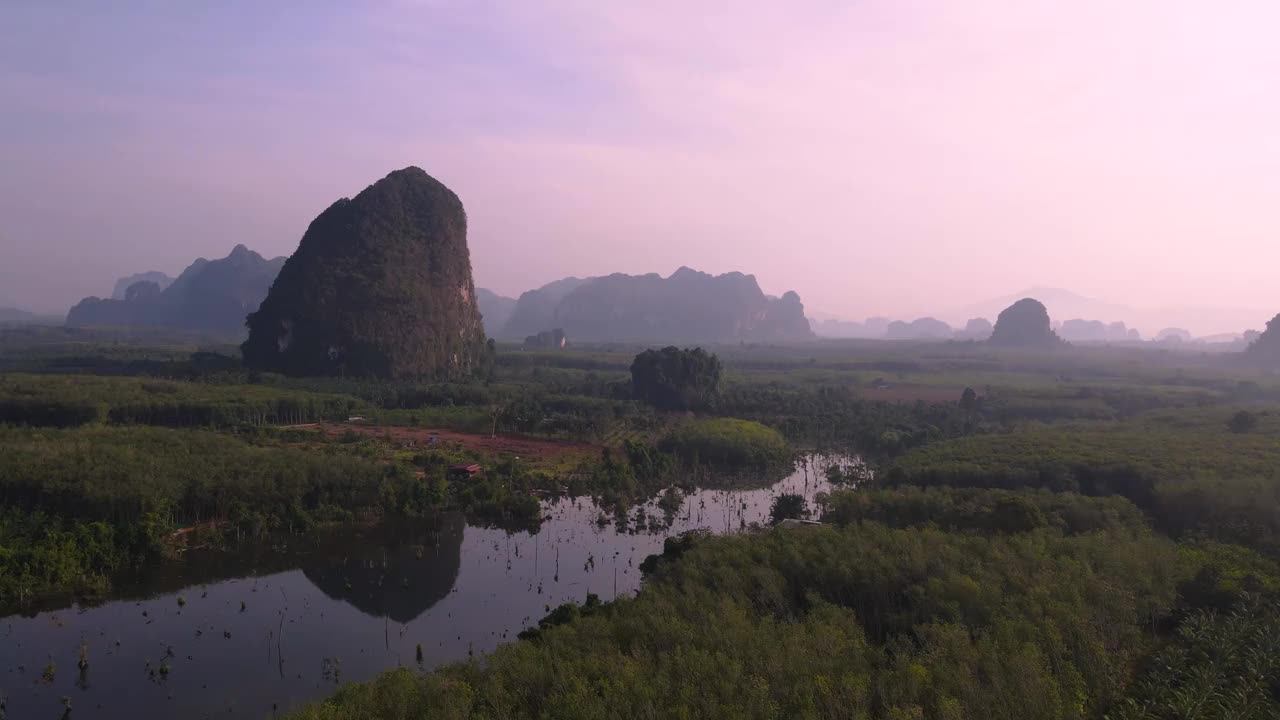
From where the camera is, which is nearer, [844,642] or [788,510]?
[844,642]

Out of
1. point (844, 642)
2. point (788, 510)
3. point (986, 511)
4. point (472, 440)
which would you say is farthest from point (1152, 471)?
point (472, 440)

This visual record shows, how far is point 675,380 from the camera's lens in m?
52.7

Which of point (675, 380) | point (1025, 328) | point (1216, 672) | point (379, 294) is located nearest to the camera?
point (1216, 672)

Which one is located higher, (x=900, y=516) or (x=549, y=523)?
(x=900, y=516)

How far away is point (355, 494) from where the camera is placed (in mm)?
26156

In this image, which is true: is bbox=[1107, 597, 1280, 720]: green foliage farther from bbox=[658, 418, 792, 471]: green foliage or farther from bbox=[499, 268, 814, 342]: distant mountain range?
bbox=[499, 268, 814, 342]: distant mountain range

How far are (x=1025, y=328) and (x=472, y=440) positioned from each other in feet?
402

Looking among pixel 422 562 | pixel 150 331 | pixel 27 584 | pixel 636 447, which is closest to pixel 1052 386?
pixel 636 447

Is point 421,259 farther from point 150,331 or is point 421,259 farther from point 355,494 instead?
point 150,331

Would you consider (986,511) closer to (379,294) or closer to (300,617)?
(300,617)

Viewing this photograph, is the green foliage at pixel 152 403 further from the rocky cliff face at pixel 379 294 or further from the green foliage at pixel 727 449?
the green foliage at pixel 727 449

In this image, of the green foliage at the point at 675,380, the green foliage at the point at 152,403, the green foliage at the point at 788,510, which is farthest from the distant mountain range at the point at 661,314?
the green foliage at the point at 788,510

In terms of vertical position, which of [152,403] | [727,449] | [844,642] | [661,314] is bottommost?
[727,449]

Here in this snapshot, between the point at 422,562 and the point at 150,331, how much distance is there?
12259cm
